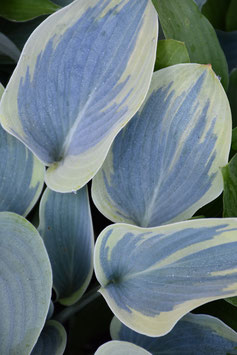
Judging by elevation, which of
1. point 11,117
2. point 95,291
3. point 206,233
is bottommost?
point 95,291

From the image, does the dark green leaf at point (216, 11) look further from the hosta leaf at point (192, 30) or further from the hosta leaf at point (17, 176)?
the hosta leaf at point (17, 176)

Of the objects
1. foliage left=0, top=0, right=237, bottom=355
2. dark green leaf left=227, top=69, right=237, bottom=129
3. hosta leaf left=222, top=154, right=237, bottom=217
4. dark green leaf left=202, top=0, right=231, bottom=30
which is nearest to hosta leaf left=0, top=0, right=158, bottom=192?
foliage left=0, top=0, right=237, bottom=355

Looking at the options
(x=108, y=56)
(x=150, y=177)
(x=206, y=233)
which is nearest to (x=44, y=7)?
(x=108, y=56)

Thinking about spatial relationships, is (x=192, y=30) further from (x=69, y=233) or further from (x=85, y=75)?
(x=69, y=233)

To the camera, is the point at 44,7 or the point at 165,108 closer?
the point at 165,108

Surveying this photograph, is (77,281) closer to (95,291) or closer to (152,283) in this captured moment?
(95,291)

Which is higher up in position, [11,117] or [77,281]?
[11,117]

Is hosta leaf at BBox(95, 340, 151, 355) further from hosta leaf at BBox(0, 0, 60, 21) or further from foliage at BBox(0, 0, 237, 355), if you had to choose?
hosta leaf at BBox(0, 0, 60, 21)
